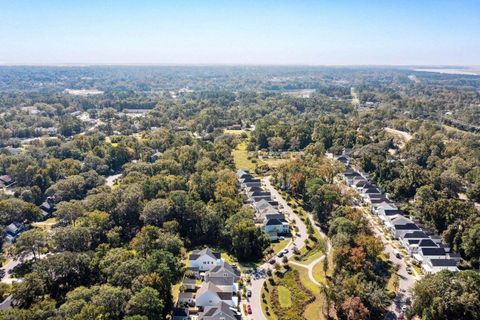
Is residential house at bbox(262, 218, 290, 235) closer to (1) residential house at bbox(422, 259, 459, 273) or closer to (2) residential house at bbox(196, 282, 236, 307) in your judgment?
(2) residential house at bbox(196, 282, 236, 307)

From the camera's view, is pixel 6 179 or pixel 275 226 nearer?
pixel 275 226

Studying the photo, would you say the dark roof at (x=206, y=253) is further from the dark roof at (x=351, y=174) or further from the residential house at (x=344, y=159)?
the residential house at (x=344, y=159)

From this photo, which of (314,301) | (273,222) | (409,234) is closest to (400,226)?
(409,234)

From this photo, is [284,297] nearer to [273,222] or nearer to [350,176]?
[273,222]

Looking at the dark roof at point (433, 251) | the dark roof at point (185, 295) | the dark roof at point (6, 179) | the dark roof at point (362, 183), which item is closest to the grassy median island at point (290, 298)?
the dark roof at point (185, 295)

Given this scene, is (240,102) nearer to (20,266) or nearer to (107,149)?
(107,149)

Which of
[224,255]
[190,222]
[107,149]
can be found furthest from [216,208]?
[107,149]
